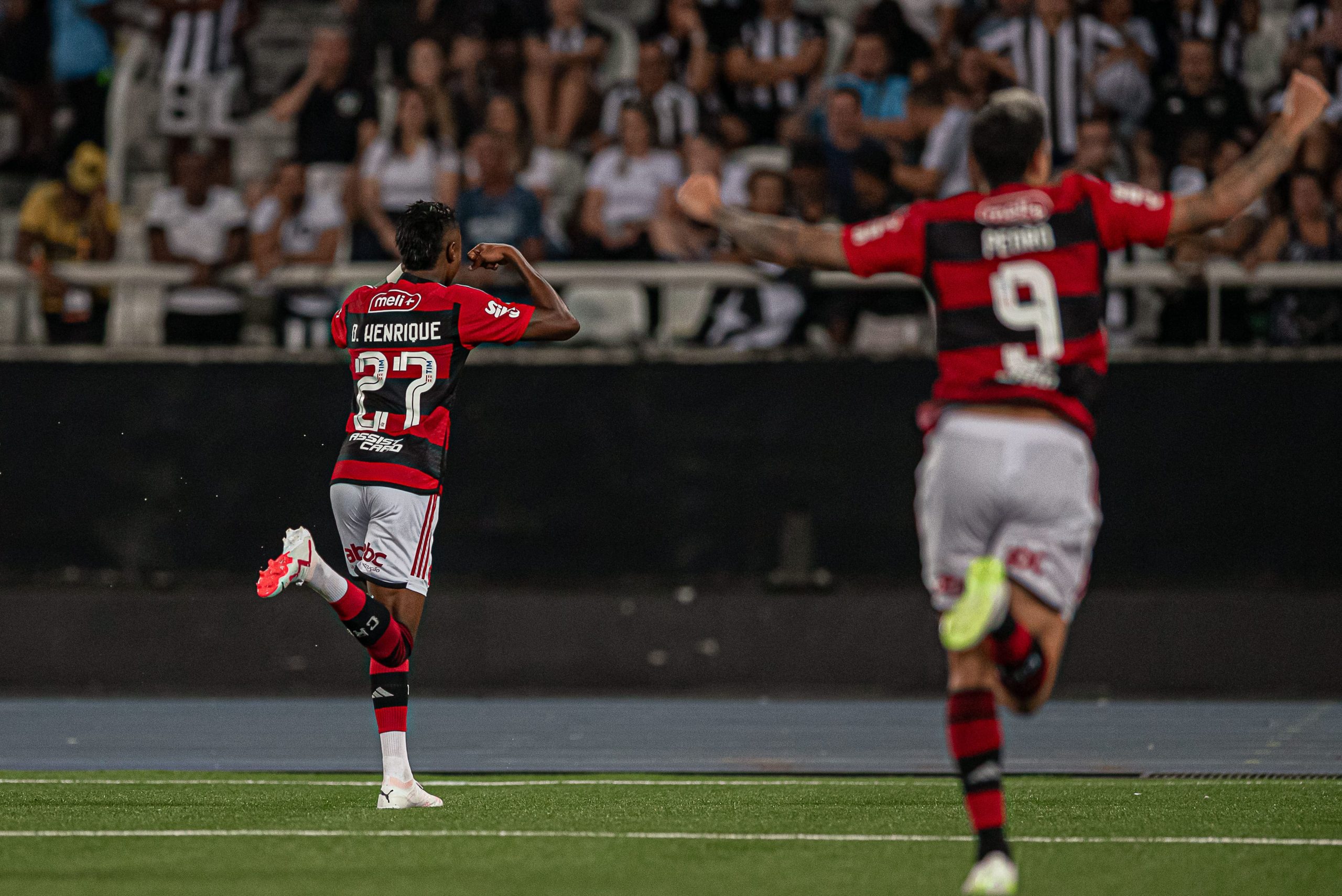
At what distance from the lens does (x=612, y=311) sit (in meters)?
13.2

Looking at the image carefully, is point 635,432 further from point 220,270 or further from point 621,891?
point 621,891

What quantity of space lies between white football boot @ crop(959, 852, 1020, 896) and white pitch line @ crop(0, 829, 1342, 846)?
1396 millimetres

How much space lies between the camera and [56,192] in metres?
14.2

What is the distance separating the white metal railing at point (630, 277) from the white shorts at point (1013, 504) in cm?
723

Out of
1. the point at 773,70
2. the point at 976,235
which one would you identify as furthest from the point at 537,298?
the point at 773,70

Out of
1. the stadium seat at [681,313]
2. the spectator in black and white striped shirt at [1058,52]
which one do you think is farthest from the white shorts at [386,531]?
the spectator in black and white striped shirt at [1058,52]

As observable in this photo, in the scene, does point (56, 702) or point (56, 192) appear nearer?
point (56, 702)

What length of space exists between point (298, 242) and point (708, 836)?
8087 mm

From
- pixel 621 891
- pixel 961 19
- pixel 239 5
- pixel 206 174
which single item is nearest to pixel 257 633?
pixel 206 174

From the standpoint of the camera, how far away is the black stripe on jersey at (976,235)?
5438 millimetres

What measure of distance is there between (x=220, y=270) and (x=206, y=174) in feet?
3.83

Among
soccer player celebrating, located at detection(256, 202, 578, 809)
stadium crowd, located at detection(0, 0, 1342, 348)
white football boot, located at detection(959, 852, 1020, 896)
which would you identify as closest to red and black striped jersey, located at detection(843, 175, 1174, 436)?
white football boot, located at detection(959, 852, 1020, 896)

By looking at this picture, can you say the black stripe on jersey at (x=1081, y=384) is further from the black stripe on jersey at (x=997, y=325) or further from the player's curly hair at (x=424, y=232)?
the player's curly hair at (x=424, y=232)

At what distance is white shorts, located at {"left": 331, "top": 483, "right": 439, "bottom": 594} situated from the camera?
7.79m
